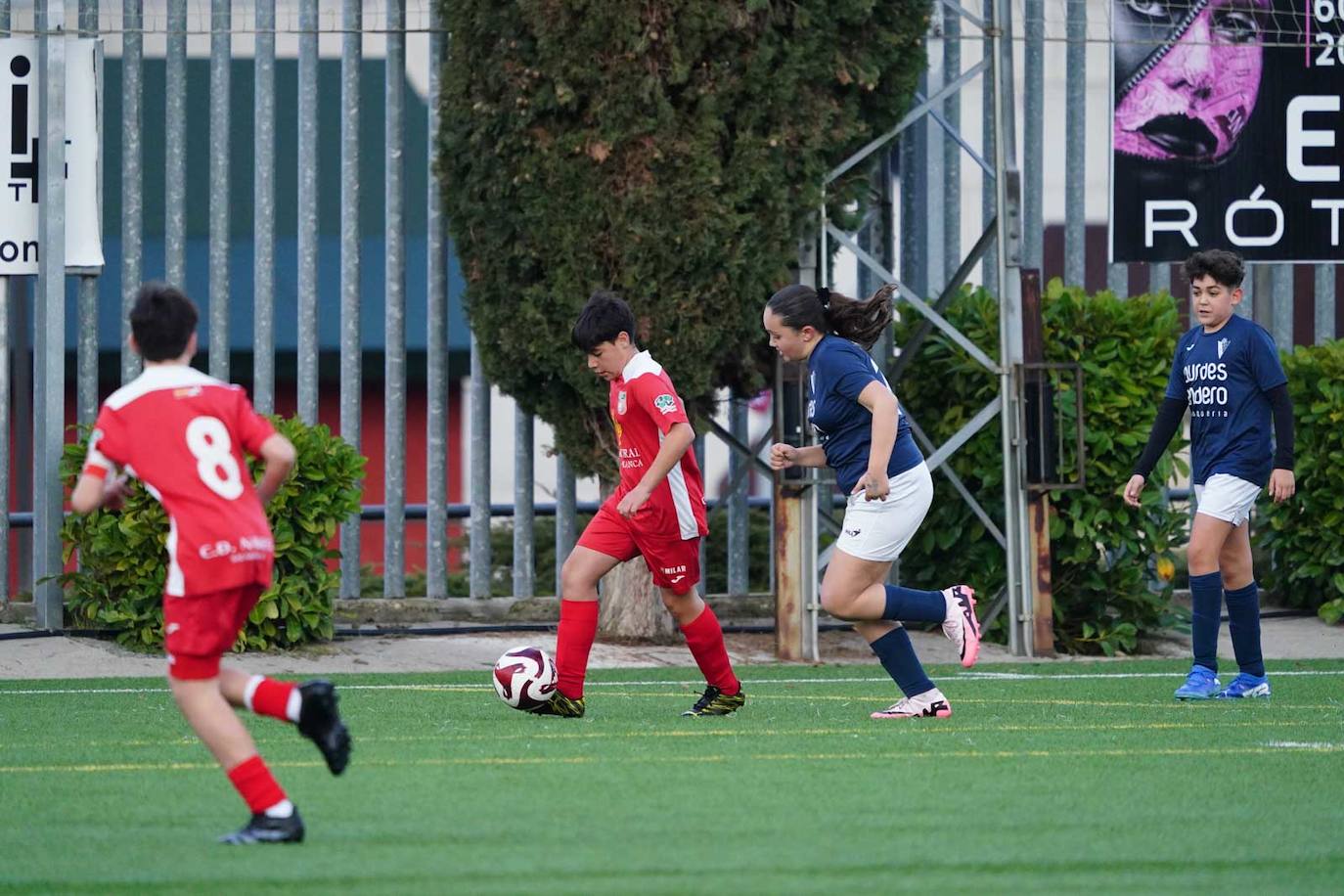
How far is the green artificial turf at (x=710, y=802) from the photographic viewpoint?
15.0 ft

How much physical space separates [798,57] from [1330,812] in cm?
714

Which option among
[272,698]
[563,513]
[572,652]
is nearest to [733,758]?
[572,652]

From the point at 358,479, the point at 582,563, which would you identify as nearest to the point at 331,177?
the point at 358,479

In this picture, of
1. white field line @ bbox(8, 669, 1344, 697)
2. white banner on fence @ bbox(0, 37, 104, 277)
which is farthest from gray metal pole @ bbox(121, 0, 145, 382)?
white field line @ bbox(8, 669, 1344, 697)

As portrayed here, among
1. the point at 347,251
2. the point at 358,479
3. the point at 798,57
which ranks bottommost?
the point at 358,479

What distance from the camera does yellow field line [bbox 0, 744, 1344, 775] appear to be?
21.2 ft

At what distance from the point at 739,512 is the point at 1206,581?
499 cm

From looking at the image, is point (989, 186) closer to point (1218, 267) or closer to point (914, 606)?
point (1218, 267)

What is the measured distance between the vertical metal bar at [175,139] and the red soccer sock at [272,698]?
8.35m

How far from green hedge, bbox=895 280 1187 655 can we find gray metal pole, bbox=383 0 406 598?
339 cm

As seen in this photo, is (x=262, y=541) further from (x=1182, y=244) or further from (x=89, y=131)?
(x=1182, y=244)

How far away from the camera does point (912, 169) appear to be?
14.1 metres

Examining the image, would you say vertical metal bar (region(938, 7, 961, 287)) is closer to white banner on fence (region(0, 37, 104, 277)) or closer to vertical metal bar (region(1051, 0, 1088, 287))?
vertical metal bar (region(1051, 0, 1088, 287))

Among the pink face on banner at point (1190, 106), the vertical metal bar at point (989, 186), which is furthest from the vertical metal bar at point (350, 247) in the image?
the pink face on banner at point (1190, 106)
